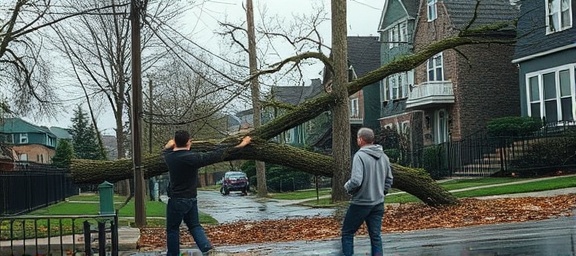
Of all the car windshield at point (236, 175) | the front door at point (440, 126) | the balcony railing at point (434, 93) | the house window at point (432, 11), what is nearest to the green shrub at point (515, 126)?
the balcony railing at point (434, 93)

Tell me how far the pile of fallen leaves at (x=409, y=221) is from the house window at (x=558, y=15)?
1287cm

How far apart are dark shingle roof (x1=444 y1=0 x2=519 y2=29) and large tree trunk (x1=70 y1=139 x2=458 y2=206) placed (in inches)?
860

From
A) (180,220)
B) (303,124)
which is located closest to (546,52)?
(180,220)

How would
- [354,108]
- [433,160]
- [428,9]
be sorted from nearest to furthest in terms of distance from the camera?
[433,160] → [428,9] → [354,108]

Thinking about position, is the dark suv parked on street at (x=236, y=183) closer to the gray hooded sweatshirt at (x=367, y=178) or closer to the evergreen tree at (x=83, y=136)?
the evergreen tree at (x=83, y=136)

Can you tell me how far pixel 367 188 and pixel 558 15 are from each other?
23319 millimetres

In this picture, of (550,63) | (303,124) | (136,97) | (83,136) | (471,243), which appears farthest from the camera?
(83,136)

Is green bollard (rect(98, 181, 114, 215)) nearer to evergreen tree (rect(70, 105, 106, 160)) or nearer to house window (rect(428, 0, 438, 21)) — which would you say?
house window (rect(428, 0, 438, 21))

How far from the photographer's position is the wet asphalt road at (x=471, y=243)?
398 inches

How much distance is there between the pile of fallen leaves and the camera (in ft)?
49.2

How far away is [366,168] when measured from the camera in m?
9.33

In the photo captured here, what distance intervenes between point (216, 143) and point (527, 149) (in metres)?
15.3

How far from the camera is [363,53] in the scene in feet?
174

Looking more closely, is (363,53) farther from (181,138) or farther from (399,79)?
(181,138)
